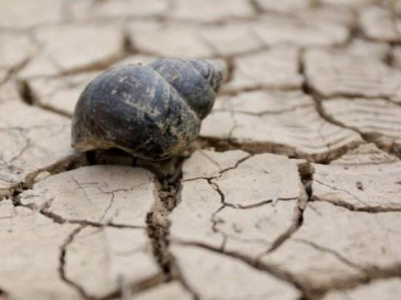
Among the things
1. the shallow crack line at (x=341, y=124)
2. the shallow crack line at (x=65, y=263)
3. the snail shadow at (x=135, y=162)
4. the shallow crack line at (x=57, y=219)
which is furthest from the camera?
the shallow crack line at (x=341, y=124)

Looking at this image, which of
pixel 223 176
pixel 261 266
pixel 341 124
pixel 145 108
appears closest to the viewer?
pixel 261 266

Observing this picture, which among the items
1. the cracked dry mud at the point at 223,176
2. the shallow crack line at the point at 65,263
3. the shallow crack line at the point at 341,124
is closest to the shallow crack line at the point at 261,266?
the cracked dry mud at the point at 223,176

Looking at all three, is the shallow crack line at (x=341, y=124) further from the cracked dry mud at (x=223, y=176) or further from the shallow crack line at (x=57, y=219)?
the shallow crack line at (x=57, y=219)

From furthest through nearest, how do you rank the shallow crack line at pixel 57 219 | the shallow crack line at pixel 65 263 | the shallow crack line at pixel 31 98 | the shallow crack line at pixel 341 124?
the shallow crack line at pixel 31 98 → the shallow crack line at pixel 341 124 → the shallow crack line at pixel 57 219 → the shallow crack line at pixel 65 263

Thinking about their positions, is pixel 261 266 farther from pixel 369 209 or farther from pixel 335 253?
pixel 369 209

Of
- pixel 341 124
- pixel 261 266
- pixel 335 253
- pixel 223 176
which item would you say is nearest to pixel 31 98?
pixel 223 176

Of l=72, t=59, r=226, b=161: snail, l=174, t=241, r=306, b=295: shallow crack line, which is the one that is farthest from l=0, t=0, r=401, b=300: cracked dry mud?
l=72, t=59, r=226, b=161: snail

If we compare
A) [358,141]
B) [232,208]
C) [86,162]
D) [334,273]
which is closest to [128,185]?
[86,162]

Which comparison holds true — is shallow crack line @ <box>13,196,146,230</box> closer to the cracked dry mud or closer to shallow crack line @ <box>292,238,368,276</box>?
the cracked dry mud
